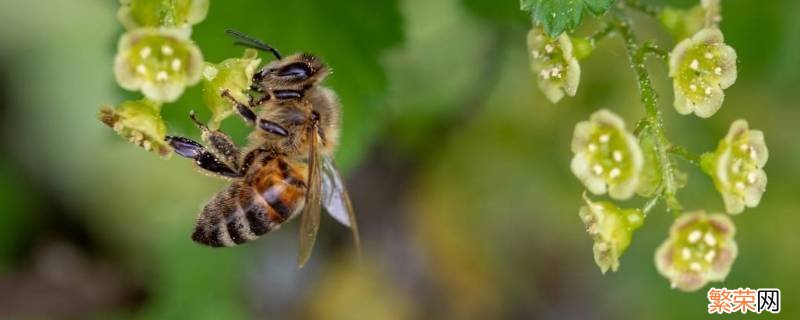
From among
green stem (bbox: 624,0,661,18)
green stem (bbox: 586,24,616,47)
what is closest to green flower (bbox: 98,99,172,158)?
green stem (bbox: 586,24,616,47)

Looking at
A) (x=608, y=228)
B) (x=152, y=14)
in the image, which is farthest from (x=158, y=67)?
(x=608, y=228)

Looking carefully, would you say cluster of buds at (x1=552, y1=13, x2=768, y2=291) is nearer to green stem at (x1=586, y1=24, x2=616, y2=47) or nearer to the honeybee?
green stem at (x1=586, y1=24, x2=616, y2=47)

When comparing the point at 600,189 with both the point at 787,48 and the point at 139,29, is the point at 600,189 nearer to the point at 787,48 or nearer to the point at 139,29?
the point at 139,29

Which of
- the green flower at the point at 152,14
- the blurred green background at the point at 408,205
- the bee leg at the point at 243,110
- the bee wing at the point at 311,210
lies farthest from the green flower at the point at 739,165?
the blurred green background at the point at 408,205

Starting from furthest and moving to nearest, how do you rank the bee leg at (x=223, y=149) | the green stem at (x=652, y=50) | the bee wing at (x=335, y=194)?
the bee wing at (x=335, y=194), the bee leg at (x=223, y=149), the green stem at (x=652, y=50)

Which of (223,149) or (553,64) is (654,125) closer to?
(553,64)

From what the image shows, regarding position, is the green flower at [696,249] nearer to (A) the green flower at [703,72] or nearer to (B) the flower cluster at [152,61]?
(A) the green flower at [703,72]
